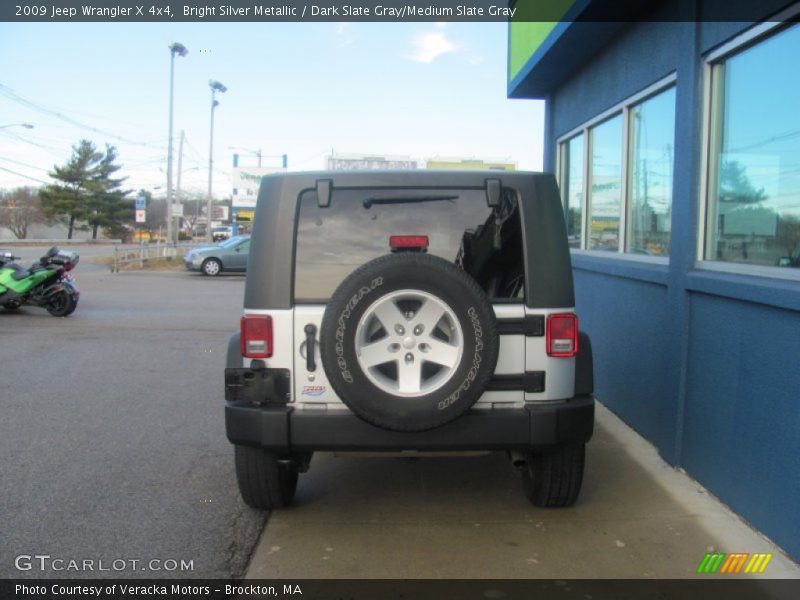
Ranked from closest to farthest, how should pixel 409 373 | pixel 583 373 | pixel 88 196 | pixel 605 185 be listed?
pixel 409 373, pixel 583 373, pixel 605 185, pixel 88 196

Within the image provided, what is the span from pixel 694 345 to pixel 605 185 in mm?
3449

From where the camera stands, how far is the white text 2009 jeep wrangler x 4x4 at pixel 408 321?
3787 mm

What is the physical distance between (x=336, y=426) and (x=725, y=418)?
2362mm

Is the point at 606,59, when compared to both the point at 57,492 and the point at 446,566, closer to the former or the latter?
the point at 446,566

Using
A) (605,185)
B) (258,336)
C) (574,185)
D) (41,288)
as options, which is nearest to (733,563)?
(258,336)

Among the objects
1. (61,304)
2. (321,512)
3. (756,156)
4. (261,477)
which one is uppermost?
(756,156)

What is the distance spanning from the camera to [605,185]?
27.2ft

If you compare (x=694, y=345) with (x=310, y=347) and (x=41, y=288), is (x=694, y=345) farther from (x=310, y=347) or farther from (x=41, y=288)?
(x=41, y=288)

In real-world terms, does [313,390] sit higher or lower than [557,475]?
higher

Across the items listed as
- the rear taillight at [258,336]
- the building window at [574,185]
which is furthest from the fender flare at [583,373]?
the building window at [574,185]

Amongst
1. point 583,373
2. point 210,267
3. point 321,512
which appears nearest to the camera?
point 583,373

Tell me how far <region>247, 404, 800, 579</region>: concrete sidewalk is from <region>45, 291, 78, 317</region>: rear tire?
33.6 feet

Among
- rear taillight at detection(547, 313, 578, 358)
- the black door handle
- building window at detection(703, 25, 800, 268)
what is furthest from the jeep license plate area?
building window at detection(703, 25, 800, 268)

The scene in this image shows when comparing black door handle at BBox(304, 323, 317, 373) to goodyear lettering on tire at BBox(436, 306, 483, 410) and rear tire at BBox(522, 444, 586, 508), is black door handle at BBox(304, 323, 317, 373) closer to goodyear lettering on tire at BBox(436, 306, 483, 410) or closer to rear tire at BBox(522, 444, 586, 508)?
goodyear lettering on tire at BBox(436, 306, 483, 410)
